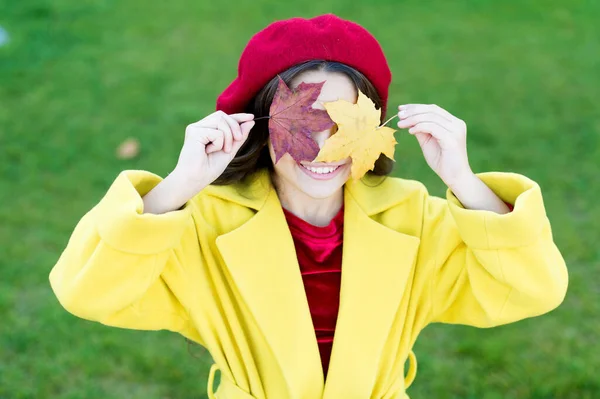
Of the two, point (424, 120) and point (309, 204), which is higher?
point (424, 120)

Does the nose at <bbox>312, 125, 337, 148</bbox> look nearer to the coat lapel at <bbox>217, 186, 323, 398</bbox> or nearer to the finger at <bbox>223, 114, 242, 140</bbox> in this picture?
the finger at <bbox>223, 114, 242, 140</bbox>

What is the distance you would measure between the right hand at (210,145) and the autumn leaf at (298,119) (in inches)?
3.7

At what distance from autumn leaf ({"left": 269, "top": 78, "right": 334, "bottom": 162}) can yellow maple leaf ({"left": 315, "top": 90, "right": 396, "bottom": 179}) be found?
3cm

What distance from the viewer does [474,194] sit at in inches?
80.7

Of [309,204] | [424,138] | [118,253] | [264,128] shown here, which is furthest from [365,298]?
[118,253]

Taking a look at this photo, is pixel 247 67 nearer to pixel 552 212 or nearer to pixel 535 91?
pixel 552 212

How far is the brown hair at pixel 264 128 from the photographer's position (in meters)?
2.08

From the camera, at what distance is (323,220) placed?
7.68 ft

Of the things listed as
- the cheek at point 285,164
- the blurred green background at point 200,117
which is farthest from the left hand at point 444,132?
the blurred green background at point 200,117

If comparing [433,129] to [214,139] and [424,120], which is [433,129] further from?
[214,139]

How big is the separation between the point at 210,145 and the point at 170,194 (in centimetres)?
16

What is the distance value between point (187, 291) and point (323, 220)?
0.46m

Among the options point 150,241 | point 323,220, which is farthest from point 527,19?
point 150,241

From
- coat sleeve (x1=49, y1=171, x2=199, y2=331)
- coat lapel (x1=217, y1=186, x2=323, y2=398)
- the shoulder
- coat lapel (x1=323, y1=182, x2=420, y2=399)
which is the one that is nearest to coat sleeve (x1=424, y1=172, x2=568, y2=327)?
coat lapel (x1=323, y1=182, x2=420, y2=399)
